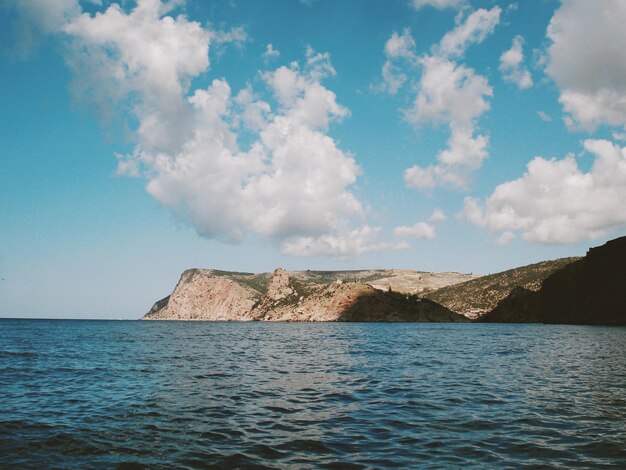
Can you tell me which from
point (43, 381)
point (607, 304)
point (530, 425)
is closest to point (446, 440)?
point (530, 425)

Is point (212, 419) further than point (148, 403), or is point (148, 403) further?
point (148, 403)

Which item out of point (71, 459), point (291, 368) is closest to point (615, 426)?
point (71, 459)

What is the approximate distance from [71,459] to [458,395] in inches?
752

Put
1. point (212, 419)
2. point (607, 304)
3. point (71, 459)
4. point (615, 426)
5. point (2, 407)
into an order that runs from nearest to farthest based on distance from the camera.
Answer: point (71, 459), point (615, 426), point (212, 419), point (2, 407), point (607, 304)

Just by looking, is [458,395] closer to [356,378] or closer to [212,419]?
[356,378]

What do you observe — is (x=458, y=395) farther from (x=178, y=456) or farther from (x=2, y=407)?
(x=2, y=407)

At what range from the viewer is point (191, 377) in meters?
31.7

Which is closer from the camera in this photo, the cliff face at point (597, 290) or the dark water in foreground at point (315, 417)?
the dark water in foreground at point (315, 417)

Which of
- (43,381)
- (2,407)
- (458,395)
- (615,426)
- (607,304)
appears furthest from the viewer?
(607,304)

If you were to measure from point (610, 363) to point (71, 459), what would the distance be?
141 ft

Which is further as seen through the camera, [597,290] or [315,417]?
[597,290]

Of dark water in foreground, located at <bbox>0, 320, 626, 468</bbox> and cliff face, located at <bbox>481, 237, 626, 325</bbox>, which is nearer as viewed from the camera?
dark water in foreground, located at <bbox>0, 320, 626, 468</bbox>

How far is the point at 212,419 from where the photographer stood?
63.1 ft

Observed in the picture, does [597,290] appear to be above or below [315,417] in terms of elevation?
above
